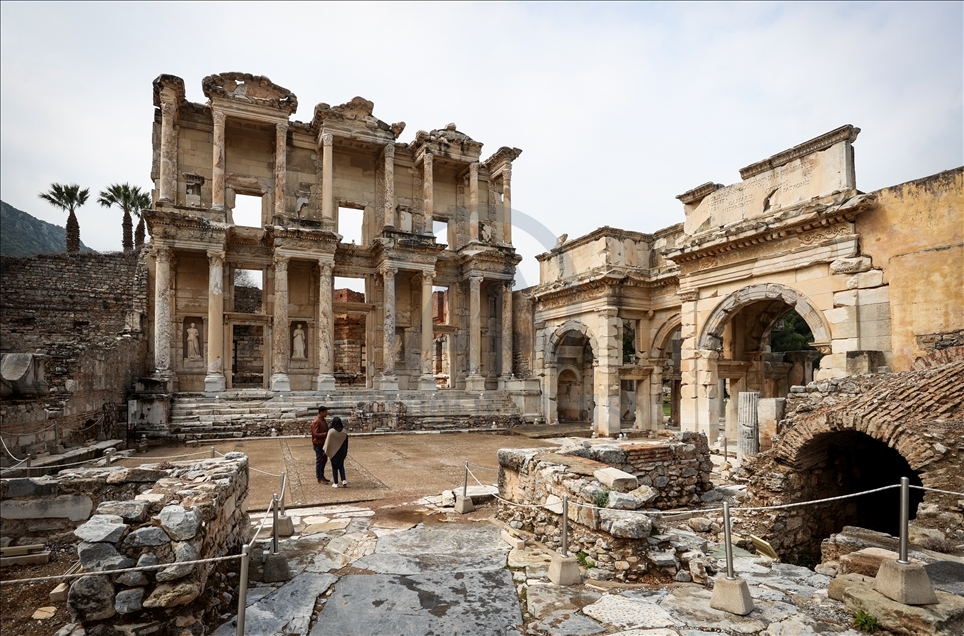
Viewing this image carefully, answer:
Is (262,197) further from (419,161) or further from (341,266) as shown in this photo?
(419,161)

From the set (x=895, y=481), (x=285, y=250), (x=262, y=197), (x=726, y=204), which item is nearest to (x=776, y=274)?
(x=726, y=204)

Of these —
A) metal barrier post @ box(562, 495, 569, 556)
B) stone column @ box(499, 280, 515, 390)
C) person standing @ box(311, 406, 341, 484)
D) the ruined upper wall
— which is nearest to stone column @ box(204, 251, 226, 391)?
person standing @ box(311, 406, 341, 484)

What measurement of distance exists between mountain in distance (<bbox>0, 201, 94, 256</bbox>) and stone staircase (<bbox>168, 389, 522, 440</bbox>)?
120 ft

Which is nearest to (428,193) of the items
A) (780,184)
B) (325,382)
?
(325,382)

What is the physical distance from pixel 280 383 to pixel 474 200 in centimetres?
1235

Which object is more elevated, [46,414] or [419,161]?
[419,161]

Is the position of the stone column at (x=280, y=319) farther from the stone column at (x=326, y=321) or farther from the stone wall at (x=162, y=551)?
the stone wall at (x=162, y=551)

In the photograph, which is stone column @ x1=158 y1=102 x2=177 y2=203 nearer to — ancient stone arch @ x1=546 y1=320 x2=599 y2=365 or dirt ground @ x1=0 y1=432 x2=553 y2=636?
dirt ground @ x1=0 y1=432 x2=553 y2=636

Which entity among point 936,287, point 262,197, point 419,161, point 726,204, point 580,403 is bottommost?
point 580,403

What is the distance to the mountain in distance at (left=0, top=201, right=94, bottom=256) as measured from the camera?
4679cm

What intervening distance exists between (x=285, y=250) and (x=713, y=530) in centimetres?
1882

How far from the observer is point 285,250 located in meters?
21.4

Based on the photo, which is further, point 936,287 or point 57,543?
point 936,287

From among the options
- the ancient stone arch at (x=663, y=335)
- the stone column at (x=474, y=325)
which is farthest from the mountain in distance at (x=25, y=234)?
the ancient stone arch at (x=663, y=335)
